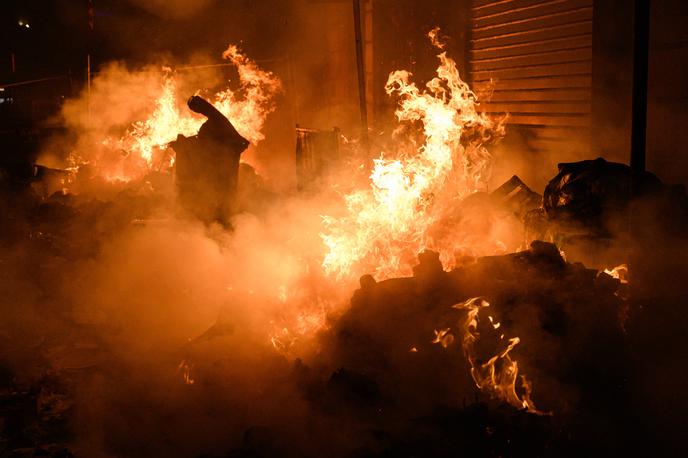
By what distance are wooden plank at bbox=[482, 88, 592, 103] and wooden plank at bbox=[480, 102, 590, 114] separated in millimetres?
45

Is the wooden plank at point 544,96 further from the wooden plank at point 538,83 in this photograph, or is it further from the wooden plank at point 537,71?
the wooden plank at point 537,71

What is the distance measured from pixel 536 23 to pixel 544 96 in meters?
0.94

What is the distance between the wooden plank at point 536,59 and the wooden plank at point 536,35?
0.19 m

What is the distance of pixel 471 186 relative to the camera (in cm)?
808

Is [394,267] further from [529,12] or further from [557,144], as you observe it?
[529,12]

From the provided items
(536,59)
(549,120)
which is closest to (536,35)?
(536,59)

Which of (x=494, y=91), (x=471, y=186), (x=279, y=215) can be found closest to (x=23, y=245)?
(x=279, y=215)

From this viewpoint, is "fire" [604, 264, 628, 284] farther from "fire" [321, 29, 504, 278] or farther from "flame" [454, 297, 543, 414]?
"fire" [321, 29, 504, 278]

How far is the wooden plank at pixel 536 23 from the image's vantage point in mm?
7293

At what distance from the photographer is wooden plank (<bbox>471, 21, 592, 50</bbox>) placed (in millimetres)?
7316

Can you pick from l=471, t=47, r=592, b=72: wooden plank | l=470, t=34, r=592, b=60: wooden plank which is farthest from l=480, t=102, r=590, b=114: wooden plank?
l=470, t=34, r=592, b=60: wooden plank

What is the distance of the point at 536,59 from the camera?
8102 millimetres

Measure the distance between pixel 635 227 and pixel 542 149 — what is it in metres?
3.46

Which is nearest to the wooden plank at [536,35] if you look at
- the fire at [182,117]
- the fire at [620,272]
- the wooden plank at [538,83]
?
the wooden plank at [538,83]
